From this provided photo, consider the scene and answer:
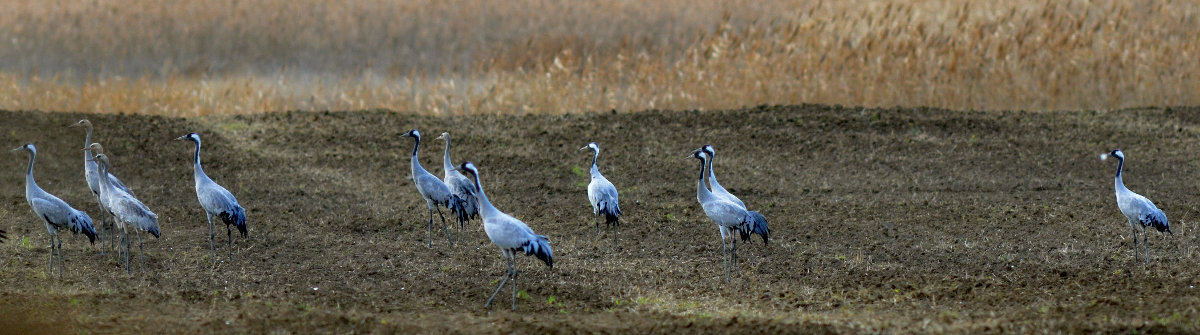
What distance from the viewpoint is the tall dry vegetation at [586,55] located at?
18.4m

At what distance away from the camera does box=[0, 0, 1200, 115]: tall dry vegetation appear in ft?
60.3

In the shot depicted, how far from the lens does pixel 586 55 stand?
21.4 m

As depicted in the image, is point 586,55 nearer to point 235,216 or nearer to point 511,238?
point 235,216

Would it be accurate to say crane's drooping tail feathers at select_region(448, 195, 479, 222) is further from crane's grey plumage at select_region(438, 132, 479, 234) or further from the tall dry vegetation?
the tall dry vegetation

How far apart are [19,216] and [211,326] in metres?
6.60

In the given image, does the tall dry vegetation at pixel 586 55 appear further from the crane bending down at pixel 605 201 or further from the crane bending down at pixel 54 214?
the crane bending down at pixel 54 214

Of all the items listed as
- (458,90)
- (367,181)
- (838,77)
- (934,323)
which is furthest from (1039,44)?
(934,323)

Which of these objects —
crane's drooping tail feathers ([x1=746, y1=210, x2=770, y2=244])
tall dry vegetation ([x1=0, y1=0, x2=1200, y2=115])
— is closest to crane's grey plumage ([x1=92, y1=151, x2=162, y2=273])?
crane's drooping tail feathers ([x1=746, y1=210, x2=770, y2=244])

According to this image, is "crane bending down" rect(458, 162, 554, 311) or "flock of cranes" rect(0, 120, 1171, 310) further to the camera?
"flock of cranes" rect(0, 120, 1171, 310)

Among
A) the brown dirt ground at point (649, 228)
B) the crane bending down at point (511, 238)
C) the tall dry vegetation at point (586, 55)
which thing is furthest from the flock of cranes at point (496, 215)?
the tall dry vegetation at point (586, 55)

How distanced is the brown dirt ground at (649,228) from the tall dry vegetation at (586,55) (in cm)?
117

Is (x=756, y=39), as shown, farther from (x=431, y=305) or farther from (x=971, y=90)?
(x=431, y=305)

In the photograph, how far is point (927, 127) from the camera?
16547 millimetres

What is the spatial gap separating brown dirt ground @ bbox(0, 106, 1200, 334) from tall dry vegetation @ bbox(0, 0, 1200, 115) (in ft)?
3.83
